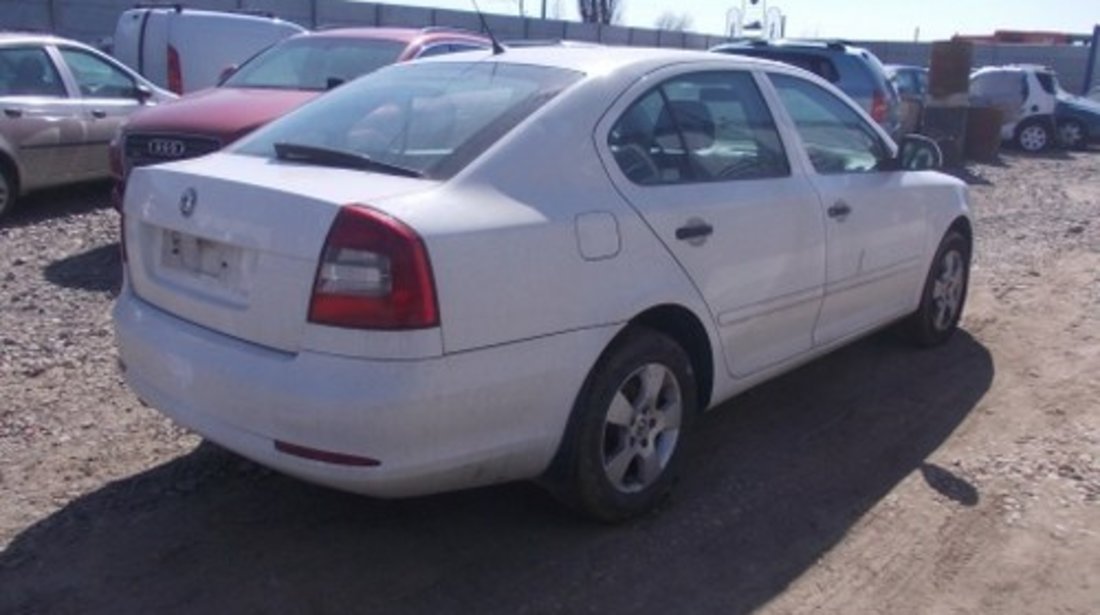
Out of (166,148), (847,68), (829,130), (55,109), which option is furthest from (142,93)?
(847,68)

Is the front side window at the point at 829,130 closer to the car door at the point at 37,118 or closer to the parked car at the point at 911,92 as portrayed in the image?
the car door at the point at 37,118

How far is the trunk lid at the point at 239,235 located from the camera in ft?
10.1

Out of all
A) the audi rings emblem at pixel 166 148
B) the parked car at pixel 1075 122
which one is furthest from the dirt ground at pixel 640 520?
the parked car at pixel 1075 122

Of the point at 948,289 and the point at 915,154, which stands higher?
the point at 915,154

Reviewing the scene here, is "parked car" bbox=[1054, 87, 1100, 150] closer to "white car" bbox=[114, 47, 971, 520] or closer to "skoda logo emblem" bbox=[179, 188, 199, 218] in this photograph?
"white car" bbox=[114, 47, 971, 520]

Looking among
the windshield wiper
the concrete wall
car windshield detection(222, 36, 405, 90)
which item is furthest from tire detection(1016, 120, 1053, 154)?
the windshield wiper

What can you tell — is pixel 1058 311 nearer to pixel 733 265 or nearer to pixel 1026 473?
pixel 1026 473

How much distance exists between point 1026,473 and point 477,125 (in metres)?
2.72

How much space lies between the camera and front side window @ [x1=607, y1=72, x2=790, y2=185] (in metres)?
3.78

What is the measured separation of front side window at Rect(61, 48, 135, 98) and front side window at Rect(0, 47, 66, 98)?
21 cm

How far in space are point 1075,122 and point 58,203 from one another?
20228 millimetres

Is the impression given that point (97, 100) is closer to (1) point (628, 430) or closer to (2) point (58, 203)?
(2) point (58, 203)

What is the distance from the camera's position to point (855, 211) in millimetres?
4805

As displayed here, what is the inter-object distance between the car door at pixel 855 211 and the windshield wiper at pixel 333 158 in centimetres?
197
